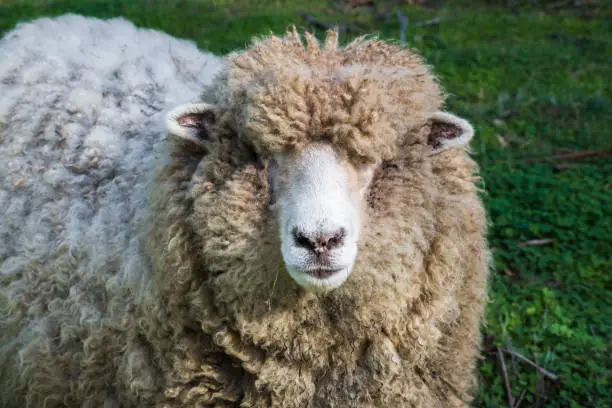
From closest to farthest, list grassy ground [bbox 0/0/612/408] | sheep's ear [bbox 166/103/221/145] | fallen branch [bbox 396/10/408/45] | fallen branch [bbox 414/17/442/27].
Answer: sheep's ear [bbox 166/103/221/145], grassy ground [bbox 0/0/612/408], fallen branch [bbox 396/10/408/45], fallen branch [bbox 414/17/442/27]

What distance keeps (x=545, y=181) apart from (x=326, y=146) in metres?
3.17

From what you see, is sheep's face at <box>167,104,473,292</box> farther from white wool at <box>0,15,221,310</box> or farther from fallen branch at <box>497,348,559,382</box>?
fallen branch at <box>497,348,559,382</box>

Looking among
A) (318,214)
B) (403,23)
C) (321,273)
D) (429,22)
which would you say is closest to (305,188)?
(318,214)

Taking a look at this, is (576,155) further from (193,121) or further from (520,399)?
(193,121)

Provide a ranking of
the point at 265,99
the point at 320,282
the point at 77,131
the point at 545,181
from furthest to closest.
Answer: the point at 545,181, the point at 77,131, the point at 265,99, the point at 320,282

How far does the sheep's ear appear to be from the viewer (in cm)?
289

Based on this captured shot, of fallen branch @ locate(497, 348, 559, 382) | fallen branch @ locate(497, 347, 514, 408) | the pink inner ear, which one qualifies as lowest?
fallen branch @ locate(497, 347, 514, 408)

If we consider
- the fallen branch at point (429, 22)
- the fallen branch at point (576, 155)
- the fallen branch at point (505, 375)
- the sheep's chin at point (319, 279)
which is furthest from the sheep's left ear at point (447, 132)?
the fallen branch at point (429, 22)

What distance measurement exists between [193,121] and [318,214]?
729 mm

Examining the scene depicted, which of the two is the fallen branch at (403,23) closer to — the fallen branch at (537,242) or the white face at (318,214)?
the fallen branch at (537,242)

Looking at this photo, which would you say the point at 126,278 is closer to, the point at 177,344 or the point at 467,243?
the point at 177,344

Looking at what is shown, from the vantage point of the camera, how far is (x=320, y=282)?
256cm

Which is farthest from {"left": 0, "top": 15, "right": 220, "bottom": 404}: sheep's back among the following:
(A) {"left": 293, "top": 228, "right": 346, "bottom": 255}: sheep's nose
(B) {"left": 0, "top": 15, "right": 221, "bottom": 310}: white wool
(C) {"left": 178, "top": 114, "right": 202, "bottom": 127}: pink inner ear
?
(A) {"left": 293, "top": 228, "right": 346, "bottom": 255}: sheep's nose

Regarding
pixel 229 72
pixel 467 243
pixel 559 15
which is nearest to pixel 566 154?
pixel 467 243
